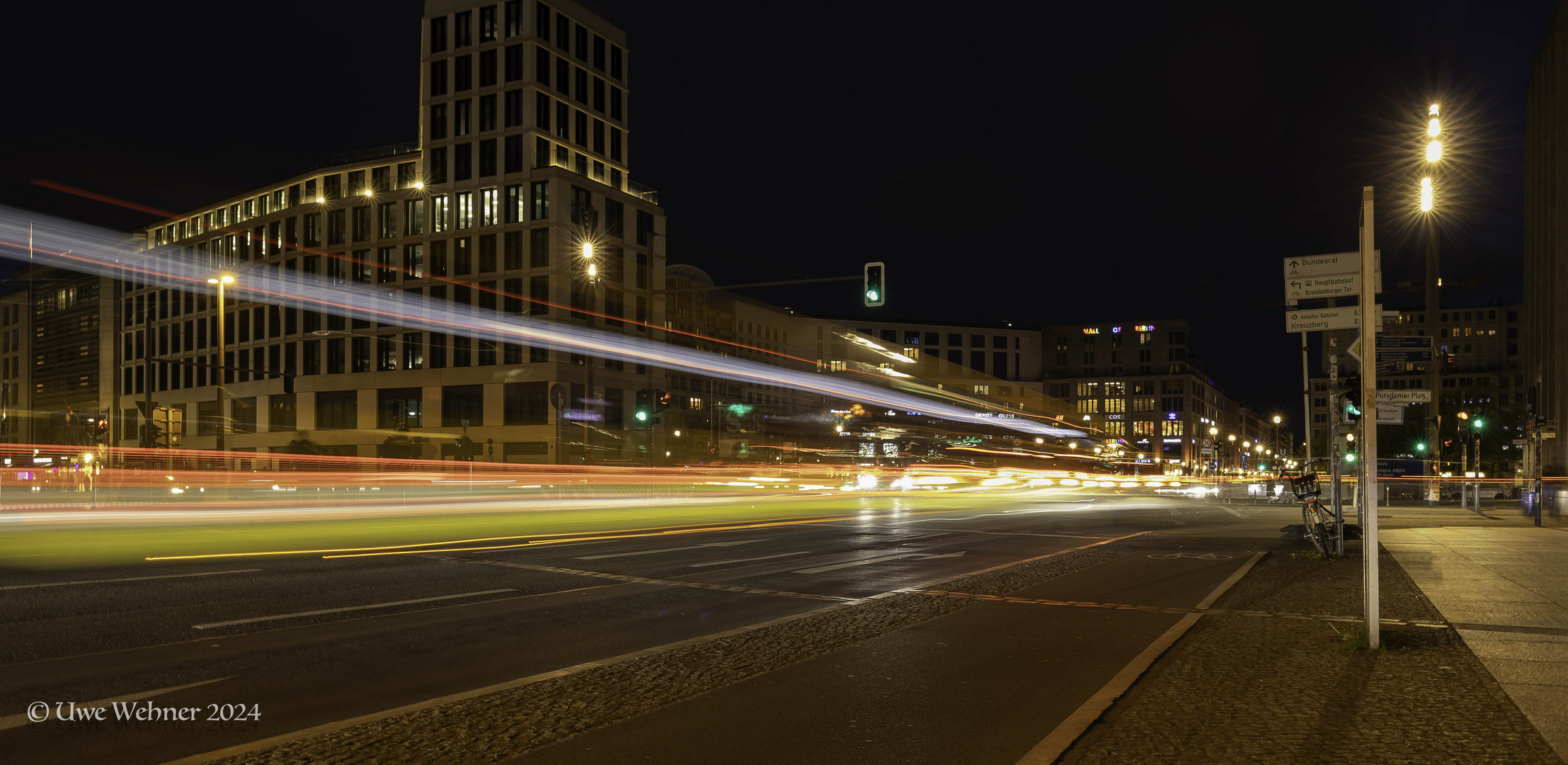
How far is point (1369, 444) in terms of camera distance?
25.8 feet

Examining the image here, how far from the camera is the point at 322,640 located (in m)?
8.62

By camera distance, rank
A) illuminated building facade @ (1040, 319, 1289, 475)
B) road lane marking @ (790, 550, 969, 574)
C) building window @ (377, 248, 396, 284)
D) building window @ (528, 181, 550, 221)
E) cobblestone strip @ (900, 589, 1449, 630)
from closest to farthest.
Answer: cobblestone strip @ (900, 589, 1449, 630), road lane marking @ (790, 550, 969, 574), building window @ (528, 181, 550, 221), building window @ (377, 248, 396, 284), illuminated building facade @ (1040, 319, 1289, 475)

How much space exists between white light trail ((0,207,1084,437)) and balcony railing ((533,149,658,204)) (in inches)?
387

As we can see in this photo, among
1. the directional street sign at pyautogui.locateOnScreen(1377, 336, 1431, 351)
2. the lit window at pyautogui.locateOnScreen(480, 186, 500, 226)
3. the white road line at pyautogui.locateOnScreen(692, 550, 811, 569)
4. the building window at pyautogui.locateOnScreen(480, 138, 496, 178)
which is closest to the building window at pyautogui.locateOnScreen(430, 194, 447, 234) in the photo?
the lit window at pyautogui.locateOnScreen(480, 186, 500, 226)

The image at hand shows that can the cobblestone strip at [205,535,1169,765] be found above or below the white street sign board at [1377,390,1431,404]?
below

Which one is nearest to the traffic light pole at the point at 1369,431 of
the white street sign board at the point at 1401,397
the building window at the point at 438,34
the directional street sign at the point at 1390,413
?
the white street sign board at the point at 1401,397

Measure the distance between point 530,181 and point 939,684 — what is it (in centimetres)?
6023

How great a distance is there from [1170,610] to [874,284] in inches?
569

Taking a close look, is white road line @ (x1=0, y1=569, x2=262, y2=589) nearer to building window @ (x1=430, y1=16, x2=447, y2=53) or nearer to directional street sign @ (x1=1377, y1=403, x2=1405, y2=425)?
directional street sign @ (x1=1377, y1=403, x2=1405, y2=425)

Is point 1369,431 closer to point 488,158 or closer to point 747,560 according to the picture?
point 747,560

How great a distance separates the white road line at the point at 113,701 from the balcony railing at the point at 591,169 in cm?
5875

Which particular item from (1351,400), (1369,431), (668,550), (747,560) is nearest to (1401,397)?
(1351,400)

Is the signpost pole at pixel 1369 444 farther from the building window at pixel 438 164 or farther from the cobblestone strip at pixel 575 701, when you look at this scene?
the building window at pixel 438 164

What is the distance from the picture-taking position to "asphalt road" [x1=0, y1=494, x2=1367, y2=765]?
6414 millimetres
